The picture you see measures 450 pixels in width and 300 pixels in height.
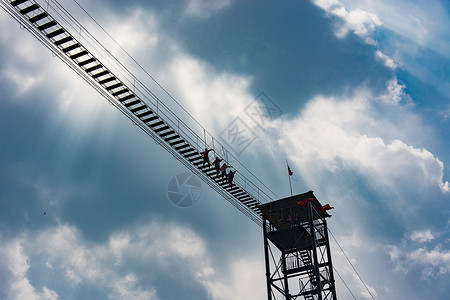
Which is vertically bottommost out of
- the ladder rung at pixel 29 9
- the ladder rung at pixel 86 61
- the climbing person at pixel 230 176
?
the climbing person at pixel 230 176

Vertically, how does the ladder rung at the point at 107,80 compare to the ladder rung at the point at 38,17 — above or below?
below

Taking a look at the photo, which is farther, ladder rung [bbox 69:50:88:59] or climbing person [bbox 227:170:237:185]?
climbing person [bbox 227:170:237:185]

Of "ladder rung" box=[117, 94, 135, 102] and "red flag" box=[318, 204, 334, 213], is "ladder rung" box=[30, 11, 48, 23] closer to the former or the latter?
"ladder rung" box=[117, 94, 135, 102]

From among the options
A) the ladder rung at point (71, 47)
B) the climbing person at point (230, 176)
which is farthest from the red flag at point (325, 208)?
the ladder rung at point (71, 47)

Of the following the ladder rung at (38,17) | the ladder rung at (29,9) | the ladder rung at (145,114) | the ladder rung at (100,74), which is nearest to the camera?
the ladder rung at (29,9)

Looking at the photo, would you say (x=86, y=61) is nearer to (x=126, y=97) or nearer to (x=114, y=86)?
(x=114, y=86)

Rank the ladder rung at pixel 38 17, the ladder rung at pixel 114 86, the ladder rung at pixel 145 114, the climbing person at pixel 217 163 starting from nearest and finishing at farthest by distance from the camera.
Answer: the ladder rung at pixel 38 17, the ladder rung at pixel 114 86, the ladder rung at pixel 145 114, the climbing person at pixel 217 163

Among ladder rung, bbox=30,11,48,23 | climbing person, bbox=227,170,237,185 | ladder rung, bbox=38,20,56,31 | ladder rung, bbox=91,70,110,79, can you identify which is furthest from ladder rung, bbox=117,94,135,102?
climbing person, bbox=227,170,237,185

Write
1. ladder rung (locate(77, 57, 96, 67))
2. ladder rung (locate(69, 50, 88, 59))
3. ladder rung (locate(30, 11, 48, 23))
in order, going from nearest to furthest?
ladder rung (locate(30, 11, 48, 23)) < ladder rung (locate(69, 50, 88, 59)) < ladder rung (locate(77, 57, 96, 67))

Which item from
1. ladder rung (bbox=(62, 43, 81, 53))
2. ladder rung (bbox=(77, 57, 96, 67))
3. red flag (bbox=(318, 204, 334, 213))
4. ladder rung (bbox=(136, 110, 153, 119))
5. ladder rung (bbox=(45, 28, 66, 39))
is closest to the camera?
ladder rung (bbox=(45, 28, 66, 39))

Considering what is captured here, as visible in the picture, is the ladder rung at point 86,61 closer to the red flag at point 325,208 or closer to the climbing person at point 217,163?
the climbing person at point 217,163

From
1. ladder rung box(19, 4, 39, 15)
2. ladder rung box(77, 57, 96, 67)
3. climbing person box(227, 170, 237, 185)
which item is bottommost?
climbing person box(227, 170, 237, 185)

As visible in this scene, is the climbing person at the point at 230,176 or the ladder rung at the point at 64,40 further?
the climbing person at the point at 230,176

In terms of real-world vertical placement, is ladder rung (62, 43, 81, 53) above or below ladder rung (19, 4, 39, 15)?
below
